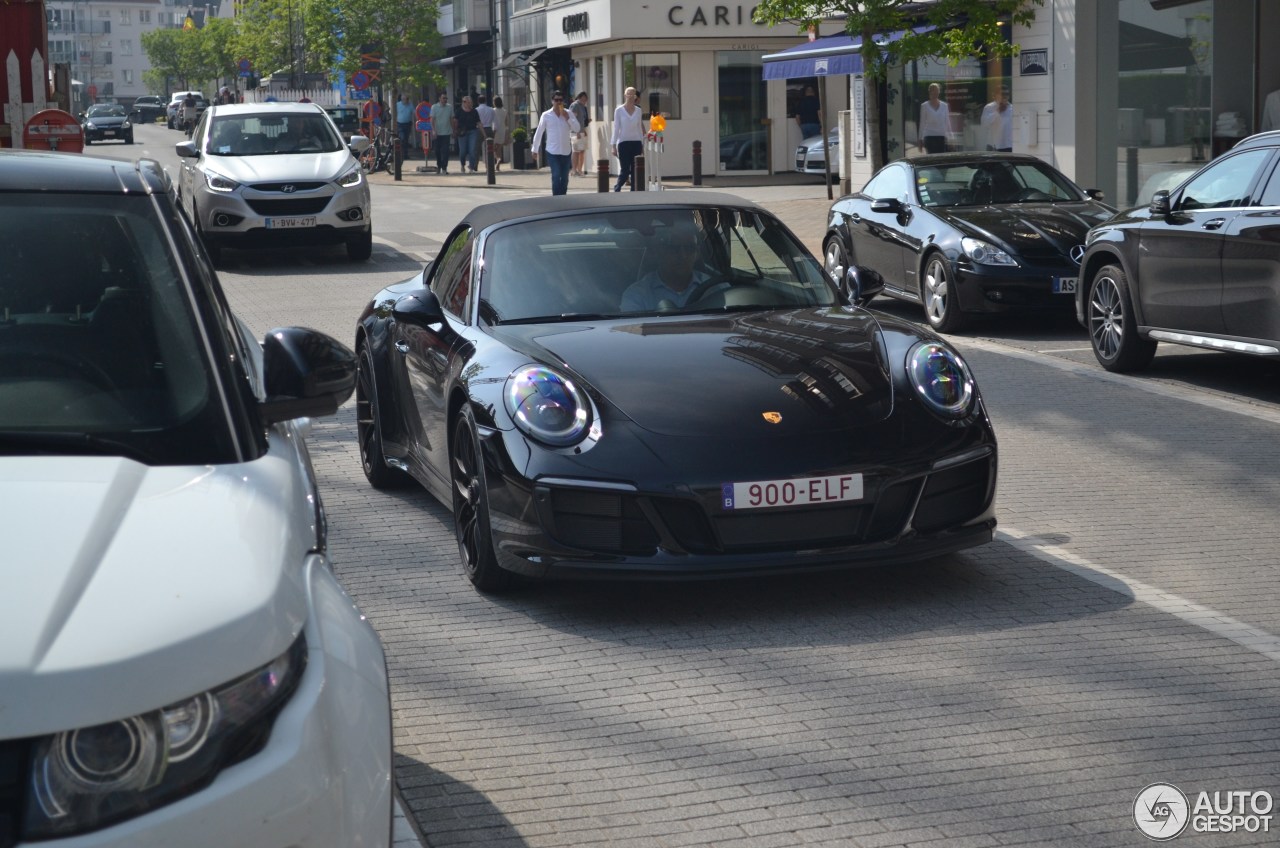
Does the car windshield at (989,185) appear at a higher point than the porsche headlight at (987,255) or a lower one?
higher

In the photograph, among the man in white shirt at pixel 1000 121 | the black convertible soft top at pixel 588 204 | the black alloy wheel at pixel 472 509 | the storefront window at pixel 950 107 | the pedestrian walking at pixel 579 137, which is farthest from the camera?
the pedestrian walking at pixel 579 137

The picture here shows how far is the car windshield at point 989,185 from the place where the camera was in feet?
45.3

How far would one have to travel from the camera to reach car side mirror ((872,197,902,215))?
13.8 metres

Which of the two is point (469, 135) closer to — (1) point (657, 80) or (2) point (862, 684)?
(1) point (657, 80)

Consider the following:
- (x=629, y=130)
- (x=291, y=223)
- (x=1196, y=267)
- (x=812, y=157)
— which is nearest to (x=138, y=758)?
(x=1196, y=267)

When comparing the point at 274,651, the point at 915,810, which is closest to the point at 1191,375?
the point at 915,810

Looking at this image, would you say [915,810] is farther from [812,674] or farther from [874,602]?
[874,602]

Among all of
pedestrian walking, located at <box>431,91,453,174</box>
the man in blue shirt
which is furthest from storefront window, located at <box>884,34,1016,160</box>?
the man in blue shirt

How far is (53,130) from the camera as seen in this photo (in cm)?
1773

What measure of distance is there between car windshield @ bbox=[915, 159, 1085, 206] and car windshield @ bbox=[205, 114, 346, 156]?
344 inches

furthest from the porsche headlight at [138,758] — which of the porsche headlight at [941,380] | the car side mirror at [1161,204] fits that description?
the car side mirror at [1161,204]

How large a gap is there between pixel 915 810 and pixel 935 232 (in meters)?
9.90

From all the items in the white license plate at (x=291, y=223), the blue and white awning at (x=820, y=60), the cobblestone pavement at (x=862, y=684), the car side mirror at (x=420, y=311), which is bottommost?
the cobblestone pavement at (x=862, y=684)

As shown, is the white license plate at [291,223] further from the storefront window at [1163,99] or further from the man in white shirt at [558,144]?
the storefront window at [1163,99]
